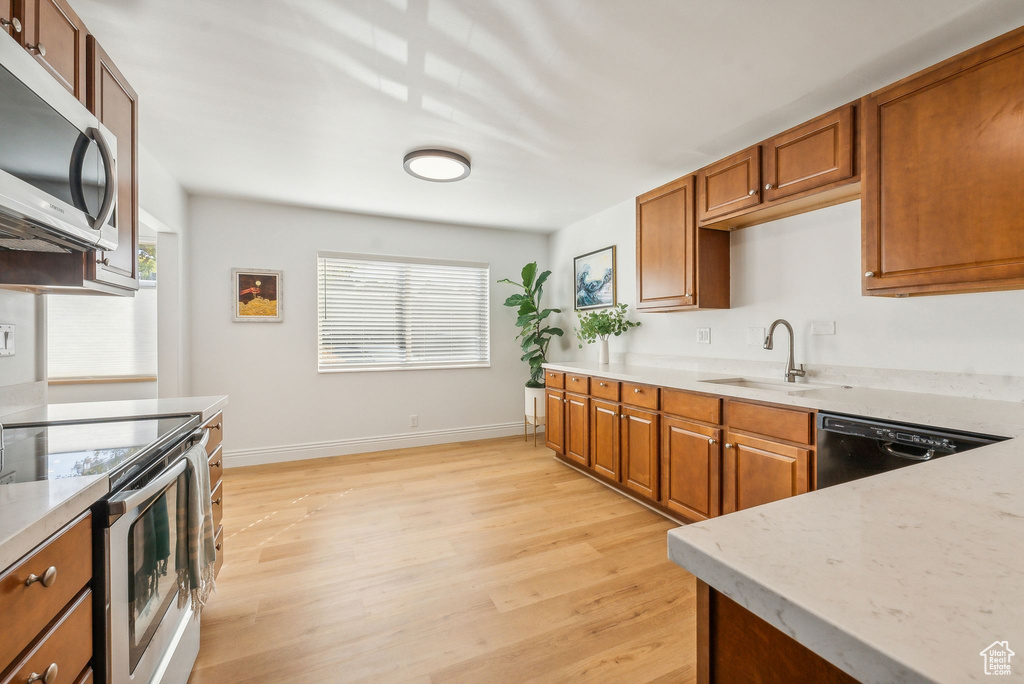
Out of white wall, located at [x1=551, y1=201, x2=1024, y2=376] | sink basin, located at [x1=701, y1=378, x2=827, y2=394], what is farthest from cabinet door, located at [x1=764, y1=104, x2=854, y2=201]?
sink basin, located at [x1=701, y1=378, x2=827, y2=394]

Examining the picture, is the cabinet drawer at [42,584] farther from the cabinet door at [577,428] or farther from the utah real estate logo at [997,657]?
the cabinet door at [577,428]

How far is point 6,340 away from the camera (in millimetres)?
1778

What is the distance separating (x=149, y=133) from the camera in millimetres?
2641

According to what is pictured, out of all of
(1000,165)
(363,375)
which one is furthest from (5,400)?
(1000,165)

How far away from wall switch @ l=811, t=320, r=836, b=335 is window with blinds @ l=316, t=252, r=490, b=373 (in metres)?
3.17

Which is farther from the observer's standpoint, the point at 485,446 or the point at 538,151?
the point at 485,446

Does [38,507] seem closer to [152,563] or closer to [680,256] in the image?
[152,563]

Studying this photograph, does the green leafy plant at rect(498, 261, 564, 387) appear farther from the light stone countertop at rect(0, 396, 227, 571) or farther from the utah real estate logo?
the utah real estate logo

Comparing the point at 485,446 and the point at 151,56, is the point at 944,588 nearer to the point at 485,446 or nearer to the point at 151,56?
the point at 151,56

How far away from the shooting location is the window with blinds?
171 inches

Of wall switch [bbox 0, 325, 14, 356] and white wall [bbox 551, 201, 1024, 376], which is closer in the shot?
wall switch [bbox 0, 325, 14, 356]

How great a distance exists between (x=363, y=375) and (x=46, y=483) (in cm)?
351

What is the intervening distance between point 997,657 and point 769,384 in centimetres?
280

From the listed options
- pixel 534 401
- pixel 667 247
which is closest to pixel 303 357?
pixel 534 401
